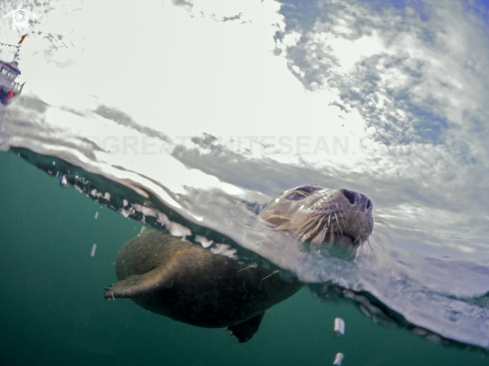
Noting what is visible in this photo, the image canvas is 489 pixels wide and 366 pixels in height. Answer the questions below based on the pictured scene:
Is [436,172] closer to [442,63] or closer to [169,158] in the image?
[442,63]

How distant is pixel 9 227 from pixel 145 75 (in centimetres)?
7728

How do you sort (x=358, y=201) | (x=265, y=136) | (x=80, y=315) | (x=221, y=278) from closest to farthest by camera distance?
(x=358, y=201)
(x=221, y=278)
(x=265, y=136)
(x=80, y=315)

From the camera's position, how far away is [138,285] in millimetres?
3564

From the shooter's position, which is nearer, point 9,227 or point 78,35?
point 78,35

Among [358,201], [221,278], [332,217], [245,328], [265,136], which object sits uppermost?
[265,136]

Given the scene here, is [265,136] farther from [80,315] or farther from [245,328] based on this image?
[80,315]

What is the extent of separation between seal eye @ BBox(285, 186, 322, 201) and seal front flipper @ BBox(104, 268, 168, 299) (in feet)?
6.30

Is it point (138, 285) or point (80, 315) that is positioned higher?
point (138, 285)

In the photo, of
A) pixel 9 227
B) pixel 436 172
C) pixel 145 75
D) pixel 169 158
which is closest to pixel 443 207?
pixel 436 172

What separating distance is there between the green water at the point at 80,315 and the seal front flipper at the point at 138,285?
754 centimetres

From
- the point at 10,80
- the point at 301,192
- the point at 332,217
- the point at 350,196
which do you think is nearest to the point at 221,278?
the point at 301,192

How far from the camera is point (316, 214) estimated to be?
2.91 meters

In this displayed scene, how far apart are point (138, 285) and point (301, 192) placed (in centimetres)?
227

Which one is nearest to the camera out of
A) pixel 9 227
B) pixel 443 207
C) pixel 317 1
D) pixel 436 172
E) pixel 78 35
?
pixel 317 1
